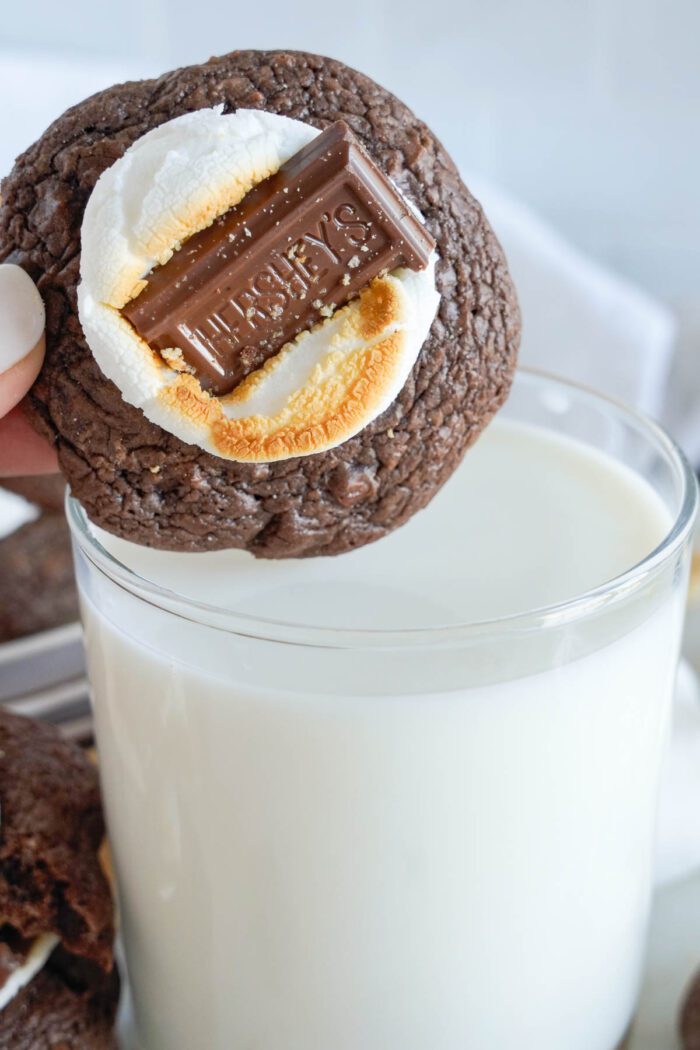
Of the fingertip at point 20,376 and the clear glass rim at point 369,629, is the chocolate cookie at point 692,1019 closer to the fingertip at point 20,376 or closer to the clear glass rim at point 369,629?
the clear glass rim at point 369,629

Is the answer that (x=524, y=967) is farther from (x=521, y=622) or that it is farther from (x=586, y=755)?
(x=521, y=622)

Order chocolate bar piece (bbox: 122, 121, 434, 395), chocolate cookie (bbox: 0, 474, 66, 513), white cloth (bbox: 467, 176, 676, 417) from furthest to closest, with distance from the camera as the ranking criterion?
white cloth (bbox: 467, 176, 676, 417), chocolate cookie (bbox: 0, 474, 66, 513), chocolate bar piece (bbox: 122, 121, 434, 395)

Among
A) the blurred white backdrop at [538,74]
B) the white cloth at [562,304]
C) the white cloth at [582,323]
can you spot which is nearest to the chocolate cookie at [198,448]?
the white cloth at [562,304]

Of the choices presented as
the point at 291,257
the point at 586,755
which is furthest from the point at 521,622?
the point at 291,257

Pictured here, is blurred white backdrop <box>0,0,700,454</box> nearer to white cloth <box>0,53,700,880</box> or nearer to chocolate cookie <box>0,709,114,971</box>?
white cloth <box>0,53,700,880</box>

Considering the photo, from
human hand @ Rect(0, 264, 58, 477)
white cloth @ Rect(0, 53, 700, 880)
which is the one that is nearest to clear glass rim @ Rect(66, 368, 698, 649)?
human hand @ Rect(0, 264, 58, 477)

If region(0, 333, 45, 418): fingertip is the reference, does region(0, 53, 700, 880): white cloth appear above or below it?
below

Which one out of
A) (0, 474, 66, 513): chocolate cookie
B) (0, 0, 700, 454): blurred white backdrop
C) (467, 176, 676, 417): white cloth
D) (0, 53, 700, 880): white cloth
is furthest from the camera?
(0, 0, 700, 454): blurred white backdrop
